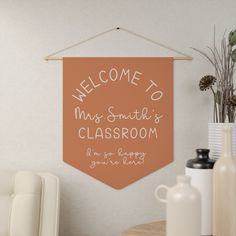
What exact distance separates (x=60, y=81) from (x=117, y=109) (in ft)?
1.20

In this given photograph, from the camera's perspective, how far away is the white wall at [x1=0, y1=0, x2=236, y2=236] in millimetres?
2236

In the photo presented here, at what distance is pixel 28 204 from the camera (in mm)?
1960

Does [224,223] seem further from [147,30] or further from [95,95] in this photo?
[147,30]

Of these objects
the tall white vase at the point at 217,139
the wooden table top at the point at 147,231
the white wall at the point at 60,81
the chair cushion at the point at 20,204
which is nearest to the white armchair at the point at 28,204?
the chair cushion at the point at 20,204

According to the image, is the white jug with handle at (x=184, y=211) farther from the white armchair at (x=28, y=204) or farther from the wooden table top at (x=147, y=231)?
the white armchair at (x=28, y=204)

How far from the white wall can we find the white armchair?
0.20m

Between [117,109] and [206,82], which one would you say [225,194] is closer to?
[206,82]

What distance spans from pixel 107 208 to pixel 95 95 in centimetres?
65

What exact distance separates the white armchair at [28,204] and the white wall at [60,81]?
20 cm

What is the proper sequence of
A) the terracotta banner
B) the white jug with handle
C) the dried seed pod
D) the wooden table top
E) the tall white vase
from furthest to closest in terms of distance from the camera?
the terracotta banner
the dried seed pod
the tall white vase
the wooden table top
the white jug with handle

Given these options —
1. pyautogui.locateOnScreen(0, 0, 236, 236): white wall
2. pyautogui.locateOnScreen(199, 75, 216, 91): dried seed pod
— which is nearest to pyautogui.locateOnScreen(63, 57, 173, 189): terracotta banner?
pyautogui.locateOnScreen(0, 0, 236, 236): white wall

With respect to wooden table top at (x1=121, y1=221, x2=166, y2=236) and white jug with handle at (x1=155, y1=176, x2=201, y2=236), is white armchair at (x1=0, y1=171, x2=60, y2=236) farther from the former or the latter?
white jug with handle at (x1=155, y1=176, x2=201, y2=236)

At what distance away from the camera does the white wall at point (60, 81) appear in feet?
7.34

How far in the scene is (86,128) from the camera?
222 cm
